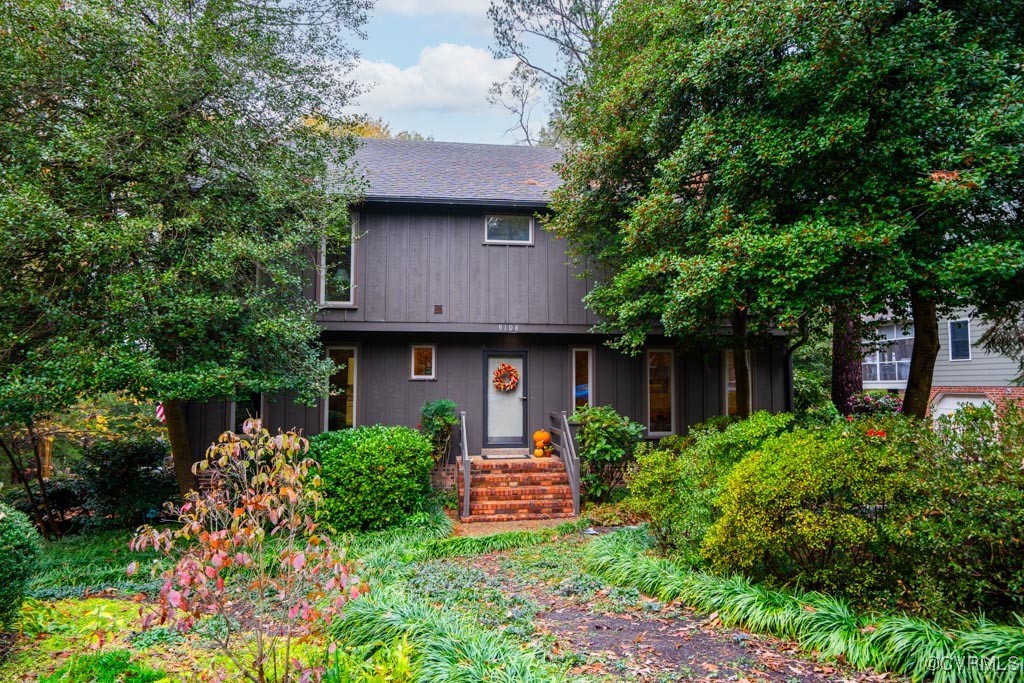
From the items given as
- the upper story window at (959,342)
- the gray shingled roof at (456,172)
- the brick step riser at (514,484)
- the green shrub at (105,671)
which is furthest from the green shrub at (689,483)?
the upper story window at (959,342)

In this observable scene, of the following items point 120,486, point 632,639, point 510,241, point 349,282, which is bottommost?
point 632,639

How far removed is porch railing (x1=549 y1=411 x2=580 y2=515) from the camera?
8634 mm

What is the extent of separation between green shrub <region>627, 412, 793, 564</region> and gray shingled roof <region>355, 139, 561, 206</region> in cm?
565

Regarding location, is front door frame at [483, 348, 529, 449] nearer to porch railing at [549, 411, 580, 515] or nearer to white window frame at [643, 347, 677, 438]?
porch railing at [549, 411, 580, 515]

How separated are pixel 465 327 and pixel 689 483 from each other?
17.9 feet

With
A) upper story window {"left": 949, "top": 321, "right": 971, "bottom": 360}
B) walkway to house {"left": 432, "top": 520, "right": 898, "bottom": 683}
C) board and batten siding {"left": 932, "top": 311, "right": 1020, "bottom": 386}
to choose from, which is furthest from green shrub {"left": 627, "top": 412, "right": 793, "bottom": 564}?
upper story window {"left": 949, "top": 321, "right": 971, "bottom": 360}

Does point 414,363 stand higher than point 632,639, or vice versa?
point 414,363

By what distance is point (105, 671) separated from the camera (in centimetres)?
369

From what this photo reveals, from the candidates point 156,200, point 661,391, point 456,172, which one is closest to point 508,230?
point 456,172

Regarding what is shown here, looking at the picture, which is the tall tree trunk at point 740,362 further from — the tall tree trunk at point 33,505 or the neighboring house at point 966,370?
the tall tree trunk at point 33,505

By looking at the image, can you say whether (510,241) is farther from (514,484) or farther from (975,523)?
(975,523)

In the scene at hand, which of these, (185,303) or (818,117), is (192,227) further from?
(818,117)

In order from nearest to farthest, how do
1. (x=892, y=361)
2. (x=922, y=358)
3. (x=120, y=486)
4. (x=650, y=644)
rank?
1. (x=650, y=644)
2. (x=922, y=358)
3. (x=120, y=486)
4. (x=892, y=361)

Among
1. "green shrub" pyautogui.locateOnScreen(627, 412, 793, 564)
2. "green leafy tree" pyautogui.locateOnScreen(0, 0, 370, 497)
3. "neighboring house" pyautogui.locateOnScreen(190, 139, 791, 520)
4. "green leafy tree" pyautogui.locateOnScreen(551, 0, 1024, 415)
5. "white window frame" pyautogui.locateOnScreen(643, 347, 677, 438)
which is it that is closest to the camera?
"green shrub" pyautogui.locateOnScreen(627, 412, 793, 564)
